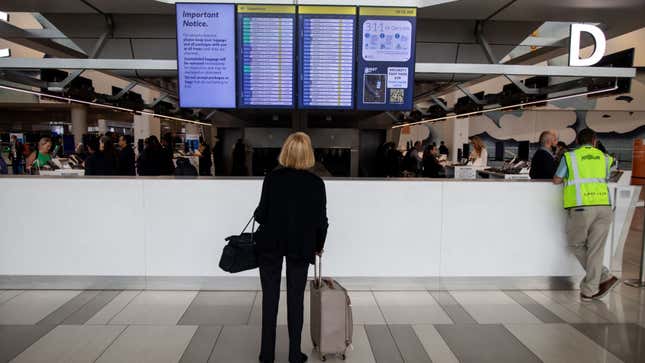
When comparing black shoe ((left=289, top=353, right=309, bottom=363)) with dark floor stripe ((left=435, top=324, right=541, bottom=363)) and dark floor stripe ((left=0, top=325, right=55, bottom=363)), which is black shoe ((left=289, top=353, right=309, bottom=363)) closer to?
dark floor stripe ((left=435, top=324, right=541, bottom=363))

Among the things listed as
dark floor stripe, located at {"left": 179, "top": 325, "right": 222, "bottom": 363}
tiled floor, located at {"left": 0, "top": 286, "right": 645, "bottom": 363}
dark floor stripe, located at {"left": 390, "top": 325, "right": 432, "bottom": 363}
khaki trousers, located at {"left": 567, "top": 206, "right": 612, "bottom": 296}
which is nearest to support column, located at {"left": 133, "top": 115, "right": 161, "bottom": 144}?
tiled floor, located at {"left": 0, "top": 286, "right": 645, "bottom": 363}

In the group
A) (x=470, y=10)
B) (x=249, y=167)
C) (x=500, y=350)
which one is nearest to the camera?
(x=500, y=350)

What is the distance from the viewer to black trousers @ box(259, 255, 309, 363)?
234 centimetres

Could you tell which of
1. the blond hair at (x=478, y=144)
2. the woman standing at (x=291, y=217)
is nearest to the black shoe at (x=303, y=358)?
the woman standing at (x=291, y=217)

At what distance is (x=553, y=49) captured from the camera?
20.7 feet

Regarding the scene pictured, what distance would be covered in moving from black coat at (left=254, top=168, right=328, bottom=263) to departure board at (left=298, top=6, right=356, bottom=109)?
1.74 metres

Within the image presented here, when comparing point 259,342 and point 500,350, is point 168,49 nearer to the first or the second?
point 259,342

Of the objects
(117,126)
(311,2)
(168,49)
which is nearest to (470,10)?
(311,2)

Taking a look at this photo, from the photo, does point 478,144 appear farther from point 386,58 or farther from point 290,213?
point 290,213

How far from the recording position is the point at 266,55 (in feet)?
12.4

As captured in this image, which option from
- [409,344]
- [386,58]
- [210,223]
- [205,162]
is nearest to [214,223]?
[210,223]

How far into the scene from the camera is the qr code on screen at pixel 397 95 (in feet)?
12.6

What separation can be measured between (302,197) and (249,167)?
711cm

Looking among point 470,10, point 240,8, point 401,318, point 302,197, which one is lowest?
point 401,318
